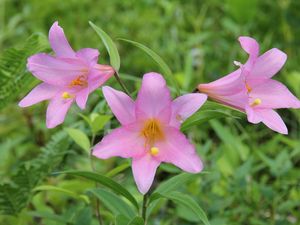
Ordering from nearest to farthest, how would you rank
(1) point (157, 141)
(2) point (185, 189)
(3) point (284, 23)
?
1. (1) point (157, 141)
2. (2) point (185, 189)
3. (3) point (284, 23)

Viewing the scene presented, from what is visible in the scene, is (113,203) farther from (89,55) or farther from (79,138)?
(89,55)

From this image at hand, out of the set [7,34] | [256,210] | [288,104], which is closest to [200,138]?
[256,210]

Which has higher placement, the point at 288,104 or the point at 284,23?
the point at 288,104

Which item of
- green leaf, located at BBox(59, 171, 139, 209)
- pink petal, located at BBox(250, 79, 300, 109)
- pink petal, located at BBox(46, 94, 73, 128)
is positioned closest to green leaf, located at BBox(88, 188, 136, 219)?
green leaf, located at BBox(59, 171, 139, 209)

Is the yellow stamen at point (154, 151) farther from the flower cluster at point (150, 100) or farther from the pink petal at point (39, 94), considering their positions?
the pink petal at point (39, 94)

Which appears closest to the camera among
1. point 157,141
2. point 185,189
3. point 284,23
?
point 157,141

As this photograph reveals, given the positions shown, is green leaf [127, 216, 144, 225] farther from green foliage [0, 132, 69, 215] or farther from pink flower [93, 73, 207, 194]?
green foliage [0, 132, 69, 215]

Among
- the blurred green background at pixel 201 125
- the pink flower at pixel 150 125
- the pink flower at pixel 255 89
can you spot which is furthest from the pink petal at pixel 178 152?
the blurred green background at pixel 201 125

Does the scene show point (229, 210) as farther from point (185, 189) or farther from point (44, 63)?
point (44, 63)
